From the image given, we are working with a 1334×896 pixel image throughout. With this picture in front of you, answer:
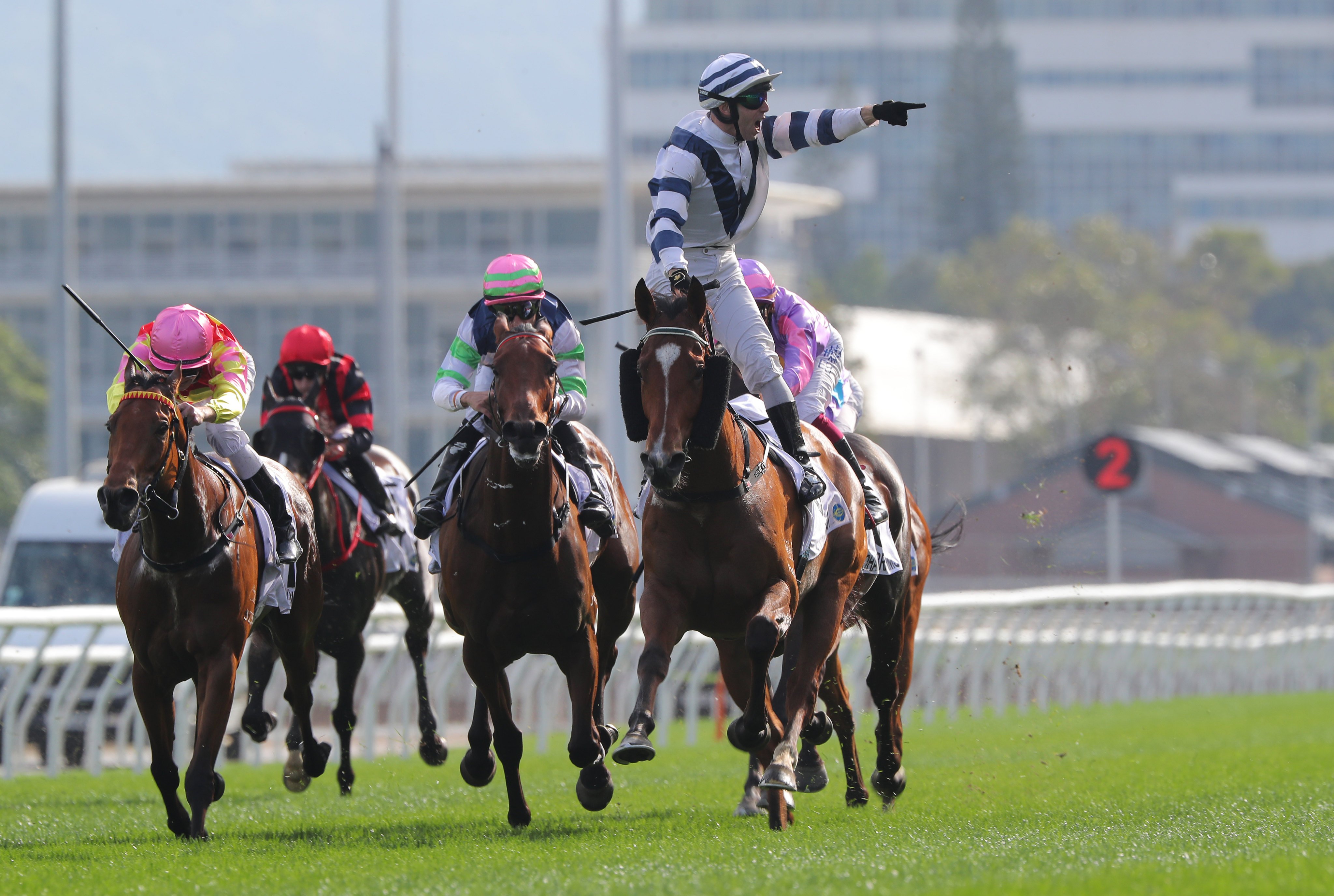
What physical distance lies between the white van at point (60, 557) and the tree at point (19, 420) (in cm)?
2966

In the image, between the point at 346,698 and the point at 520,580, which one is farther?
the point at 346,698

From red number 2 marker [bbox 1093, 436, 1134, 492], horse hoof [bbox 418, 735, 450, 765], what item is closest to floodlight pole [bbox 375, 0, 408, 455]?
red number 2 marker [bbox 1093, 436, 1134, 492]

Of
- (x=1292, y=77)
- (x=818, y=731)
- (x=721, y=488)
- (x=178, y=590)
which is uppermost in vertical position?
(x=1292, y=77)

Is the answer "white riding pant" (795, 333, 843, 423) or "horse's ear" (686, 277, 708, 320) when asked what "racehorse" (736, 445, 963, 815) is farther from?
"horse's ear" (686, 277, 708, 320)

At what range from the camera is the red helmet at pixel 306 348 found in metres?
10.3

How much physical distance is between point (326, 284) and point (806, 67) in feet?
182

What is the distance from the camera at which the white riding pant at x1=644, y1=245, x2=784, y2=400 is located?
25.8 feet

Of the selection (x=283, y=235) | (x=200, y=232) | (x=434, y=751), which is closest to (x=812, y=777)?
(x=434, y=751)

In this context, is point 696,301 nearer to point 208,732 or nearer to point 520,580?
point 520,580

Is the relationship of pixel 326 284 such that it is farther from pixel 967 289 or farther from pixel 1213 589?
pixel 1213 589

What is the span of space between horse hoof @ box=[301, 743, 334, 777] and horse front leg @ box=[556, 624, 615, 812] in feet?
6.69

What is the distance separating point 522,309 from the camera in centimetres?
824

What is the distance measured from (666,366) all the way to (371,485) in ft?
11.8

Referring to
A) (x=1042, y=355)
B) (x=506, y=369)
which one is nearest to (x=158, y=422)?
(x=506, y=369)
